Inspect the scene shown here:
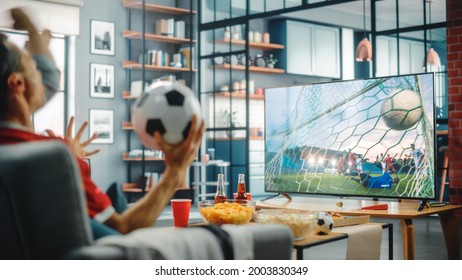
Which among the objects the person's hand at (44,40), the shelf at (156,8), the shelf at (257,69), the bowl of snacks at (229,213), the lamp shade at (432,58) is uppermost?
the shelf at (156,8)

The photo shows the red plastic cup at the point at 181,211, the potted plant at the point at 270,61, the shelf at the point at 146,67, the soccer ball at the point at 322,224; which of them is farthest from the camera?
the potted plant at the point at 270,61

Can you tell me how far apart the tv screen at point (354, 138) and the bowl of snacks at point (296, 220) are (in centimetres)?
150

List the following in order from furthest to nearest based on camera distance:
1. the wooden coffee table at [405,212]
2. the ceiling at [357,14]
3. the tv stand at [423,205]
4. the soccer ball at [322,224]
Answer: the ceiling at [357,14] < the tv stand at [423,205] < the wooden coffee table at [405,212] < the soccer ball at [322,224]

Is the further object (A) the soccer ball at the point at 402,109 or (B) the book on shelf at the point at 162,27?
(B) the book on shelf at the point at 162,27

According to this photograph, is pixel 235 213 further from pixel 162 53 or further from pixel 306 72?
pixel 306 72

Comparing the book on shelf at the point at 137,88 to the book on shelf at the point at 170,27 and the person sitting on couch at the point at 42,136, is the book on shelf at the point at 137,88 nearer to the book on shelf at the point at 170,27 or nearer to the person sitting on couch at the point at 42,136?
the book on shelf at the point at 170,27

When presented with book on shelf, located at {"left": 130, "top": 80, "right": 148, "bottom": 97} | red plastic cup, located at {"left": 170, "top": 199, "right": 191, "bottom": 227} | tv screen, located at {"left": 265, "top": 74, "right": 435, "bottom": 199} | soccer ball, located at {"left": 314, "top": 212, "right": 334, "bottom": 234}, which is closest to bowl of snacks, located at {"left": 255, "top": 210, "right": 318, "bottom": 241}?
soccer ball, located at {"left": 314, "top": 212, "right": 334, "bottom": 234}

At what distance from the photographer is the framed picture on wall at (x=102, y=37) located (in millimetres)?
7867

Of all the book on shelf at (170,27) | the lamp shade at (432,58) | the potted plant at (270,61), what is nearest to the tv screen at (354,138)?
the lamp shade at (432,58)

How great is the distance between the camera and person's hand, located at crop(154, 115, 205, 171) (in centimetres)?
127

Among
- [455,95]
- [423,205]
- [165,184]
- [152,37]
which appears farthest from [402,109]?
[152,37]

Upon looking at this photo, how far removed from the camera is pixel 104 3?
26.3ft

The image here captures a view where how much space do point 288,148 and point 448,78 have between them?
8.68ft
